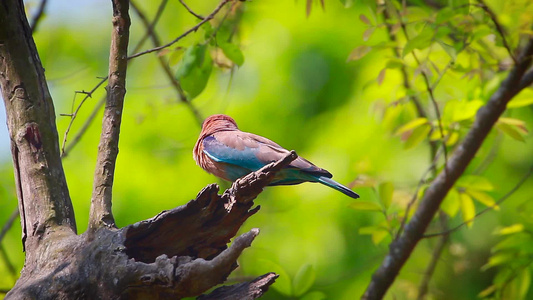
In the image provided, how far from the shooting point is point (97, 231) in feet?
11.3

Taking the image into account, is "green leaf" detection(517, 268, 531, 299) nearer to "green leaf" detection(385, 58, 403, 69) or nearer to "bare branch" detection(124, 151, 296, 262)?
"green leaf" detection(385, 58, 403, 69)

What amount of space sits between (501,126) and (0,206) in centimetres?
518

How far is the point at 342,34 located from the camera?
26.9 feet

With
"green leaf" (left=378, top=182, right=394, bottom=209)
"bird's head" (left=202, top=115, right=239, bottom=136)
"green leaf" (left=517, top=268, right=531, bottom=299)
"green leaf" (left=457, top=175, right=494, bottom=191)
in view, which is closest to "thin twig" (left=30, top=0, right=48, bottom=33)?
"bird's head" (left=202, top=115, right=239, bottom=136)

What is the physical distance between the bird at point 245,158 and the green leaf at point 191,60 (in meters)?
0.77

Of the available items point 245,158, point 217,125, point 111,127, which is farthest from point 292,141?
point 111,127

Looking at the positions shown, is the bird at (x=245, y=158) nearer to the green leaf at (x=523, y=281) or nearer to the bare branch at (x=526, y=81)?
the bare branch at (x=526, y=81)

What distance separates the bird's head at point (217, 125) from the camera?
549 centimetres

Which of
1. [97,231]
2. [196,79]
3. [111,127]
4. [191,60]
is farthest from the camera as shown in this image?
[196,79]

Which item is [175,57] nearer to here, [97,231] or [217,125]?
[217,125]

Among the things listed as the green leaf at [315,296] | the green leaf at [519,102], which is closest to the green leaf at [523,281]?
the green leaf at [519,102]

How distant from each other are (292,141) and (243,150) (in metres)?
2.81

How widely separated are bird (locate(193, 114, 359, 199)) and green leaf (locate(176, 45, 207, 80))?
0.77 metres

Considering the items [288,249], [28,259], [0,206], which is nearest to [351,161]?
[288,249]
